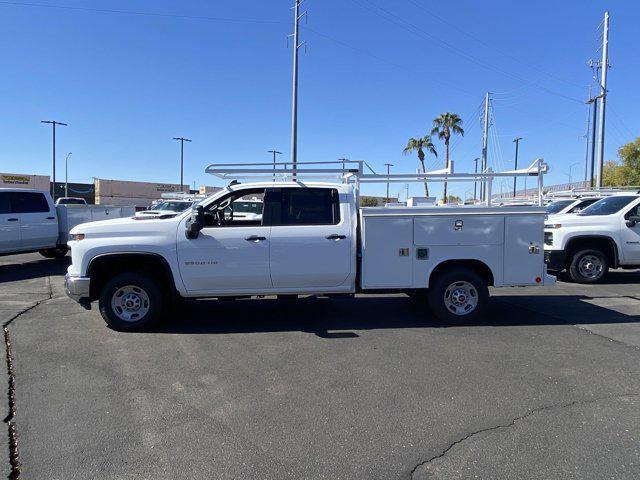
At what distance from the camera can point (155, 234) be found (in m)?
6.07

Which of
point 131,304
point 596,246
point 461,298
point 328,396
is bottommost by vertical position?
point 328,396

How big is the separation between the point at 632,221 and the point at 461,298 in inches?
235

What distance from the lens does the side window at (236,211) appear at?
631 cm

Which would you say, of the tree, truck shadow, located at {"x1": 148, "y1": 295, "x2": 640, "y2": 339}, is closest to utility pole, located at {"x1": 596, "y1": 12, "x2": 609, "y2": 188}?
the tree

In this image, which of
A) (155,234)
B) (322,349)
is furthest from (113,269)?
(322,349)

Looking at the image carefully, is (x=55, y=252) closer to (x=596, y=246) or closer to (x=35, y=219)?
(x=35, y=219)

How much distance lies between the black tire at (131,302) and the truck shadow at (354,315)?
11.4 inches

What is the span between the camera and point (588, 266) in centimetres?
1026

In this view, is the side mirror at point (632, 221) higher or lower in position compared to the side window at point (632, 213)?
lower

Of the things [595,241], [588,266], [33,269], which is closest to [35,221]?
[33,269]

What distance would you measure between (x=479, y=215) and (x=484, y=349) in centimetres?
193

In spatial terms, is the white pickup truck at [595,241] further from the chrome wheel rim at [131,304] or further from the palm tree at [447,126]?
the palm tree at [447,126]

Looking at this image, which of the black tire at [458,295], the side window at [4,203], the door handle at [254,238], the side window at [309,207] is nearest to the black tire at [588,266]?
the black tire at [458,295]

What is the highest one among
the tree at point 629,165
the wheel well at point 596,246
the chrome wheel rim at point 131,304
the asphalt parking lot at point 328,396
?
the tree at point 629,165
